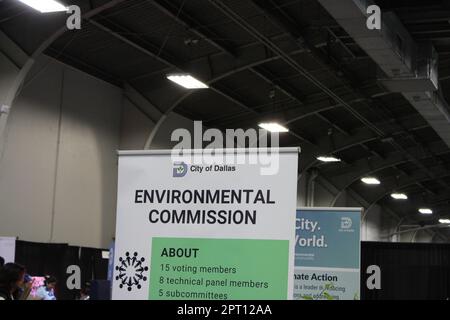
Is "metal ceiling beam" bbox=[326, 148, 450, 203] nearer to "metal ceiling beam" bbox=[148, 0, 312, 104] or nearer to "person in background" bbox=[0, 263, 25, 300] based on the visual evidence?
"metal ceiling beam" bbox=[148, 0, 312, 104]

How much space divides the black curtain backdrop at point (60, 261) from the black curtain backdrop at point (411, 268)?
20.2ft

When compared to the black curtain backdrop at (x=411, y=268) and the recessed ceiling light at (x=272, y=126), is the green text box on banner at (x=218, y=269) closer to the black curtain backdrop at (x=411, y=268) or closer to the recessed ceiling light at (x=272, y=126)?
the black curtain backdrop at (x=411, y=268)

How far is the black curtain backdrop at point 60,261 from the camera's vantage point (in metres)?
13.8

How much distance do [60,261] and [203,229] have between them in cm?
1208

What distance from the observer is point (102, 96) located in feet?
54.0

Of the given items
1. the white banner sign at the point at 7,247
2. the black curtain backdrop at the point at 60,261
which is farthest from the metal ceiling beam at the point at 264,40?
the black curtain backdrop at the point at 60,261

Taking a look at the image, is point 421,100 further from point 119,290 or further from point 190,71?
point 119,290

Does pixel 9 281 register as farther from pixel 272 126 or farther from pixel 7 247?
pixel 272 126

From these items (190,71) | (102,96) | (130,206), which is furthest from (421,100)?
(130,206)

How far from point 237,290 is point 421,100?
1231 centimetres

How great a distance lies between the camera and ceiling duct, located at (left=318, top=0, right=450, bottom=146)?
32.3 ft

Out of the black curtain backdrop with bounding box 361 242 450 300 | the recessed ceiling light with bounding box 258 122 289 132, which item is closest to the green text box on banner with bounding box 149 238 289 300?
the black curtain backdrop with bounding box 361 242 450 300
